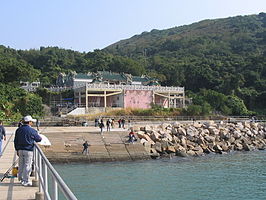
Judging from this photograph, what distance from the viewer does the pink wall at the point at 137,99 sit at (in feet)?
173

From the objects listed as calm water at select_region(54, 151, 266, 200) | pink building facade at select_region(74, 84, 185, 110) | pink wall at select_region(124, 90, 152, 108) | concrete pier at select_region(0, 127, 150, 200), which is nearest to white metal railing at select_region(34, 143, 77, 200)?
calm water at select_region(54, 151, 266, 200)

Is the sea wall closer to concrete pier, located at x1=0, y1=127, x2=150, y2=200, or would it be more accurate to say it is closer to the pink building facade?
concrete pier, located at x1=0, y1=127, x2=150, y2=200

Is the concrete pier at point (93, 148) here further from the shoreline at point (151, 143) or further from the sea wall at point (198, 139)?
the sea wall at point (198, 139)

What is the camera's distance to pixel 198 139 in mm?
29438

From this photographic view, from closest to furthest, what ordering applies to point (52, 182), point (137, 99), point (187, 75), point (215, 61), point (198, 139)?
point (52, 182) < point (198, 139) < point (137, 99) < point (187, 75) < point (215, 61)

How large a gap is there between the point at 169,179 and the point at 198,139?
1310 centimetres

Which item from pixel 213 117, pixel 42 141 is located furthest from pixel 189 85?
pixel 42 141

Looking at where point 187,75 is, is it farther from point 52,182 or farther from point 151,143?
point 52,182

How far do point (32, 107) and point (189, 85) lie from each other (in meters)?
45.5

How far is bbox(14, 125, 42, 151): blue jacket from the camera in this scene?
296 inches

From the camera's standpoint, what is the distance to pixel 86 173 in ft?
59.1

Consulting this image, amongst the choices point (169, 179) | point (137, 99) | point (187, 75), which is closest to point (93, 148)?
point (169, 179)

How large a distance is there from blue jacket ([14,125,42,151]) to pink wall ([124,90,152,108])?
4448 centimetres

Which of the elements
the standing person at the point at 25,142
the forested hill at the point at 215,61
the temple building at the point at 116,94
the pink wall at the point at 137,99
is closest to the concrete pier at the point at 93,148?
the standing person at the point at 25,142
